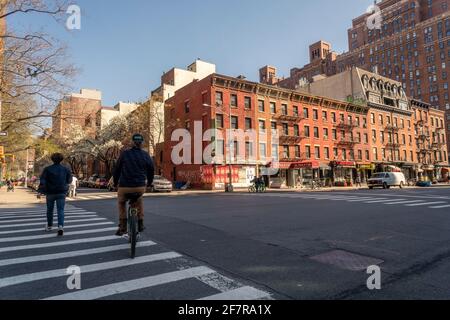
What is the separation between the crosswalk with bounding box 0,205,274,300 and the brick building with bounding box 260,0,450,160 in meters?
95.3

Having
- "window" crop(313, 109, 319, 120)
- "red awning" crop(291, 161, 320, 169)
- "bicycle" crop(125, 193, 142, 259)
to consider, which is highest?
"window" crop(313, 109, 319, 120)

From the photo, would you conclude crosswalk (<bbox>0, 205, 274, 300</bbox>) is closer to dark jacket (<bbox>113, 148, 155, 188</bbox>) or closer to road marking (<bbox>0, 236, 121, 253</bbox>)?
road marking (<bbox>0, 236, 121, 253</bbox>)

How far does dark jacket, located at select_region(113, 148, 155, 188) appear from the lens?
540 centimetres

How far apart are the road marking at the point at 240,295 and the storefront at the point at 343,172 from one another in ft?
141

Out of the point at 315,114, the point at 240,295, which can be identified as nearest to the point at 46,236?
the point at 240,295

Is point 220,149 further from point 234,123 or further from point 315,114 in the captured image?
point 315,114

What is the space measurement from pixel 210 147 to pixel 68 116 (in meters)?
18.6

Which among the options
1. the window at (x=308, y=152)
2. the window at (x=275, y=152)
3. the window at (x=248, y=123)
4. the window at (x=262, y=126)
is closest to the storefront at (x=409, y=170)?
the window at (x=308, y=152)

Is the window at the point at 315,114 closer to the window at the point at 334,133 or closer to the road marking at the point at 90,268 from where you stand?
the window at the point at 334,133

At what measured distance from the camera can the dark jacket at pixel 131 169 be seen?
17.7 feet

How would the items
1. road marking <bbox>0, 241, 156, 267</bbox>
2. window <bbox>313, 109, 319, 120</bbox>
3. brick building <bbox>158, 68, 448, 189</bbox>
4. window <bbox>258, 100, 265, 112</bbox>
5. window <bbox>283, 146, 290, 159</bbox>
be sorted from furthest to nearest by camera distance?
1. window <bbox>313, 109, 319, 120</bbox>
2. window <bbox>283, 146, 290, 159</bbox>
3. window <bbox>258, 100, 265, 112</bbox>
4. brick building <bbox>158, 68, 448, 189</bbox>
5. road marking <bbox>0, 241, 156, 267</bbox>

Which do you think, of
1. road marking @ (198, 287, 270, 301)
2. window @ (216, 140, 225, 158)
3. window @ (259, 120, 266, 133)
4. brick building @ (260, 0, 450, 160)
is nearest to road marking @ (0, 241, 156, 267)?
road marking @ (198, 287, 270, 301)
